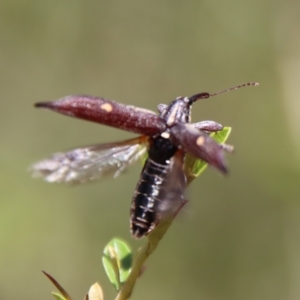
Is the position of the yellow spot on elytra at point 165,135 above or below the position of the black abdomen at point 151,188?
above

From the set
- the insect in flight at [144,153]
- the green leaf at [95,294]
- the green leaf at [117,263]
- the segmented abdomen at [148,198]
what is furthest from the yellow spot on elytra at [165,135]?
the green leaf at [95,294]

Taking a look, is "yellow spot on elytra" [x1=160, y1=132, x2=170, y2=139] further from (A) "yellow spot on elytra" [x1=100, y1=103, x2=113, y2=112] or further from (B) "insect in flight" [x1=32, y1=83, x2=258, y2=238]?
(A) "yellow spot on elytra" [x1=100, y1=103, x2=113, y2=112]

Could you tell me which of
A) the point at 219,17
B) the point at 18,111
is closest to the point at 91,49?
the point at 18,111

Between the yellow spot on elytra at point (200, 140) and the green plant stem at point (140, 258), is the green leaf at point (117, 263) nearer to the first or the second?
the green plant stem at point (140, 258)

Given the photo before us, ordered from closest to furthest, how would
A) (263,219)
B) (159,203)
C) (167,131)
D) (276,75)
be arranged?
1. (159,203)
2. (167,131)
3. (263,219)
4. (276,75)

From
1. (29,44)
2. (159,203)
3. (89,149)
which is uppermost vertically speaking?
(29,44)

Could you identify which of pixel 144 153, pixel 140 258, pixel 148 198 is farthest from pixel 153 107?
pixel 140 258

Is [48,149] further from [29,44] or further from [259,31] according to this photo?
[259,31]
